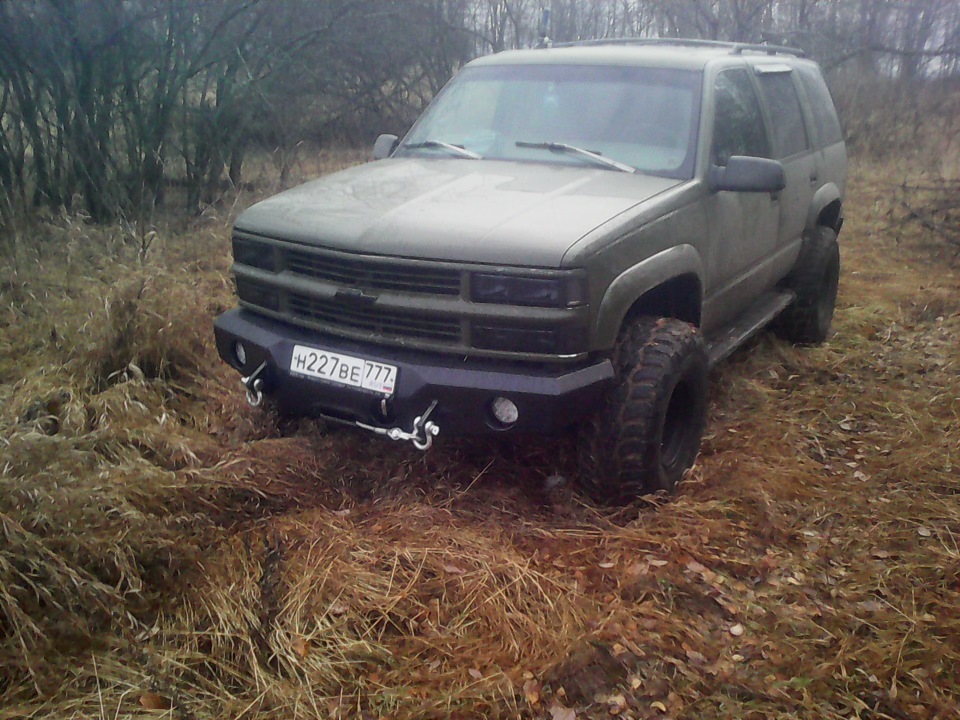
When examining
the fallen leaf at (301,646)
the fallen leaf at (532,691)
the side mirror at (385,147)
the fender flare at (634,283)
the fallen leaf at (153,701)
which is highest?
the side mirror at (385,147)

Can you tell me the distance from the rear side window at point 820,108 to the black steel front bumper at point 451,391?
3.13 metres

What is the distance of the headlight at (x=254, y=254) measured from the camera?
10.7 feet

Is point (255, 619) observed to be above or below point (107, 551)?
below

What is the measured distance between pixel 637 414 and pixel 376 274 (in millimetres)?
1061

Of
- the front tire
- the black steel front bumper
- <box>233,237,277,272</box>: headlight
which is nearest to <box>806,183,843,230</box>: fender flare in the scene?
the front tire

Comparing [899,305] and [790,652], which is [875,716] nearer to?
[790,652]

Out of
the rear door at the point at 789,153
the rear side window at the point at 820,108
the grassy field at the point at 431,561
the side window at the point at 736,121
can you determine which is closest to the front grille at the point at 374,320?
the grassy field at the point at 431,561

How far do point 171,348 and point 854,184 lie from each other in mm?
9961

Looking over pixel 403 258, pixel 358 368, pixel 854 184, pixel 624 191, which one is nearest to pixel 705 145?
pixel 624 191

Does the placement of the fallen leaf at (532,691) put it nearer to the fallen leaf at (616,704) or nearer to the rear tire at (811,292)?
the fallen leaf at (616,704)

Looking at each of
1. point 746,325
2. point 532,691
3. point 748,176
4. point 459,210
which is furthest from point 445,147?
point 532,691

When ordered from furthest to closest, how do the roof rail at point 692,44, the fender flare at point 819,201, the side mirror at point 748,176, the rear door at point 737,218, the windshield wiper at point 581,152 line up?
the fender flare at point 819,201 < the roof rail at point 692,44 < the rear door at point 737,218 < the windshield wiper at point 581,152 < the side mirror at point 748,176

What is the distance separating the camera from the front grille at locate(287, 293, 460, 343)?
2846 millimetres

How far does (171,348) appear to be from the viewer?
4191 millimetres
